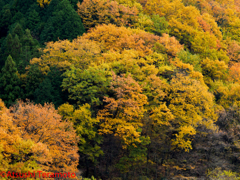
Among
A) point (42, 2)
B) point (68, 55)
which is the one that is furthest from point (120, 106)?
point (42, 2)

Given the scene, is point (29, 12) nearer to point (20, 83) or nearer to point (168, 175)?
point (20, 83)

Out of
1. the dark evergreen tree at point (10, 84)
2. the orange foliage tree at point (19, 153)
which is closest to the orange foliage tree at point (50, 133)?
the orange foliage tree at point (19, 153)

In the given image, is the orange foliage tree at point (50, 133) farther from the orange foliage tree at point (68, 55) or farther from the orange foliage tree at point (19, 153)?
the orange foliage tree at point (68, 55)

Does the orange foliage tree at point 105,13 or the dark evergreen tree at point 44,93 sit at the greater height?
the orange foliage tree at point 105,13

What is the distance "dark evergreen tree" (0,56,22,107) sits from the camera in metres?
49.1

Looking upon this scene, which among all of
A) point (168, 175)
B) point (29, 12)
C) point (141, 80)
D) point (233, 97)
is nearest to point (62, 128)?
point (141, 80)

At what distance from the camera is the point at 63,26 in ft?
205

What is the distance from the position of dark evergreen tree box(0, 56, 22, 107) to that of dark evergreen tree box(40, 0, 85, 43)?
42.4 ft

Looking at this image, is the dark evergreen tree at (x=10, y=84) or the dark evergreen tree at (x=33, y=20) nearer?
the dark evergreen tree at (x=10, y=84)

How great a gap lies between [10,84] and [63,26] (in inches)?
723

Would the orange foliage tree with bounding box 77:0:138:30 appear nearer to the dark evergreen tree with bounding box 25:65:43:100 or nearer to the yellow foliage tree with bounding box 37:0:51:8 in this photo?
the yellow foliage tree with bounding box 37:0:51:8

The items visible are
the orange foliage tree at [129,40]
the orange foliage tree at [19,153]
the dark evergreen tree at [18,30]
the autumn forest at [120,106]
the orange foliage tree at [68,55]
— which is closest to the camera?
the orange foliage tree at [19,153]

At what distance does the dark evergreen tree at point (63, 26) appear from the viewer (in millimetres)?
61719

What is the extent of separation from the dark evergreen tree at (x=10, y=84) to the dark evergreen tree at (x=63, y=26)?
509 inches
